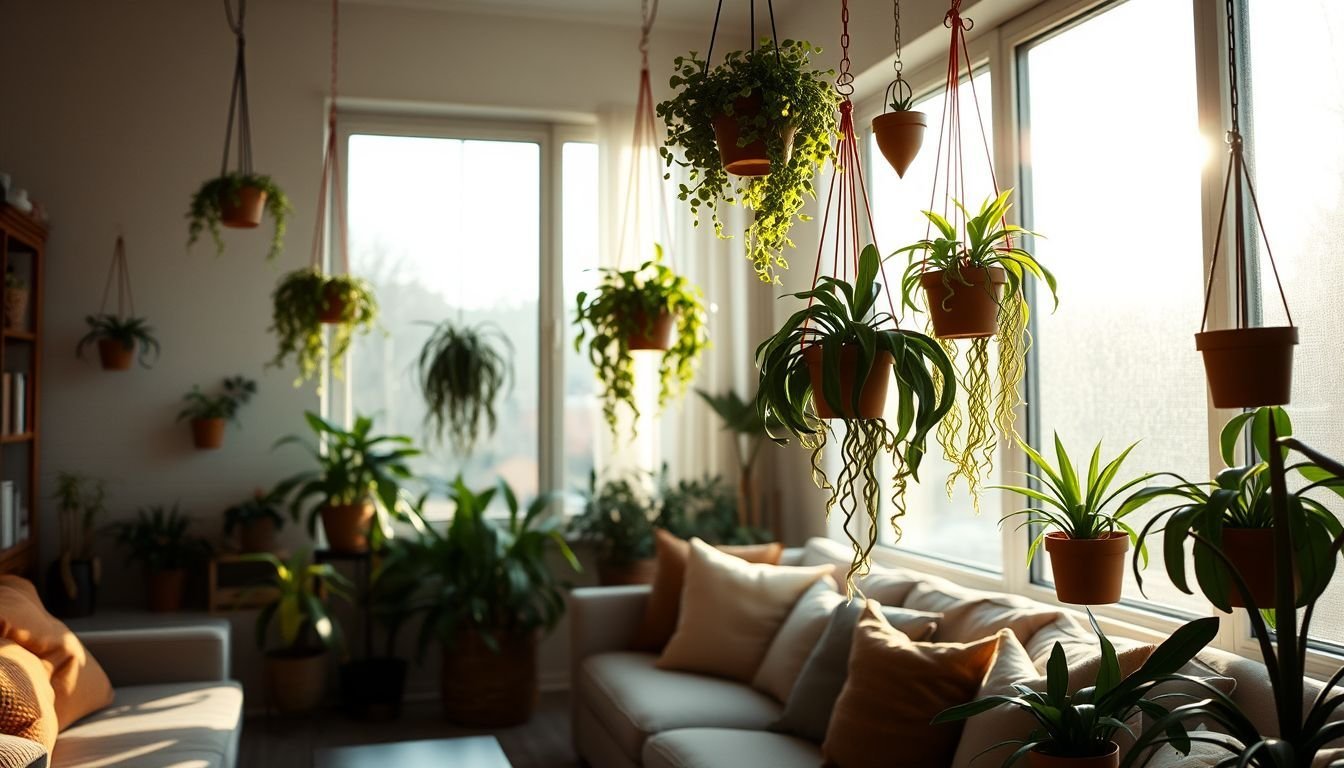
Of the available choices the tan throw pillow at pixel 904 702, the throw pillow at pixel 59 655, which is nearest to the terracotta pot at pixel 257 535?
the throw pillow at pixel 59 655

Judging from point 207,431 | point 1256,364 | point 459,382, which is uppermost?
point 459,382

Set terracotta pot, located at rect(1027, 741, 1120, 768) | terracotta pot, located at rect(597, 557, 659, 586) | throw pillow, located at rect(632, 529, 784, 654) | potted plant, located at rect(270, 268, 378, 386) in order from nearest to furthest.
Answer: terracotta pot, located at rect(1027, 741, 1120, 768)
throw pillow, located at rect(632, 529, 784, 654)
potted plant, located at rect(270, 268, 378, 386)
terracotta pot, located at rect(597, 557, 659, 586)

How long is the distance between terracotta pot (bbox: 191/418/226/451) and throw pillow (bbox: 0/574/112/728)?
4.29ft

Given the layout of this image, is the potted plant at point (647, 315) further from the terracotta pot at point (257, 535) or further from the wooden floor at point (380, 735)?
the terracotta pot at point (257, 535)

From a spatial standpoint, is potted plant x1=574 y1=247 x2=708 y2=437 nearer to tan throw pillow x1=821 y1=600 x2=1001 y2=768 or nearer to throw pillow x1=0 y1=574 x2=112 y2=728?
tan throw pillow x1=821 y1=600 x2=1001 y2=768

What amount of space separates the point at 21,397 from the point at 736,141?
3391 mm

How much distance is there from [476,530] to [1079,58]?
2.94 metres

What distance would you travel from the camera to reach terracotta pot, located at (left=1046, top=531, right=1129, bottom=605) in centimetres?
208

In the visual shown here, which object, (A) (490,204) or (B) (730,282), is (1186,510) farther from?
(A) (490,204)

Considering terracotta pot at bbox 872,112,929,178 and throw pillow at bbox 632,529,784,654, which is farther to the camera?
throw pillow at bbox 632,529,784,654

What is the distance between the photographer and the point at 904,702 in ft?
8.15

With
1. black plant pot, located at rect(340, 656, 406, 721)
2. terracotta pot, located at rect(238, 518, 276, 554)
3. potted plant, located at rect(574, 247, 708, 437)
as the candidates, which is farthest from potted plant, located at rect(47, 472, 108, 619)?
potted plant, located at rect(574, 247, 708, 437)

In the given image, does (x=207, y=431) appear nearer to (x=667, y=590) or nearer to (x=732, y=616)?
(x=667, y=590)

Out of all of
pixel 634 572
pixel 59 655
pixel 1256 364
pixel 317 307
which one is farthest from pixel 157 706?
pixel 1256 364
